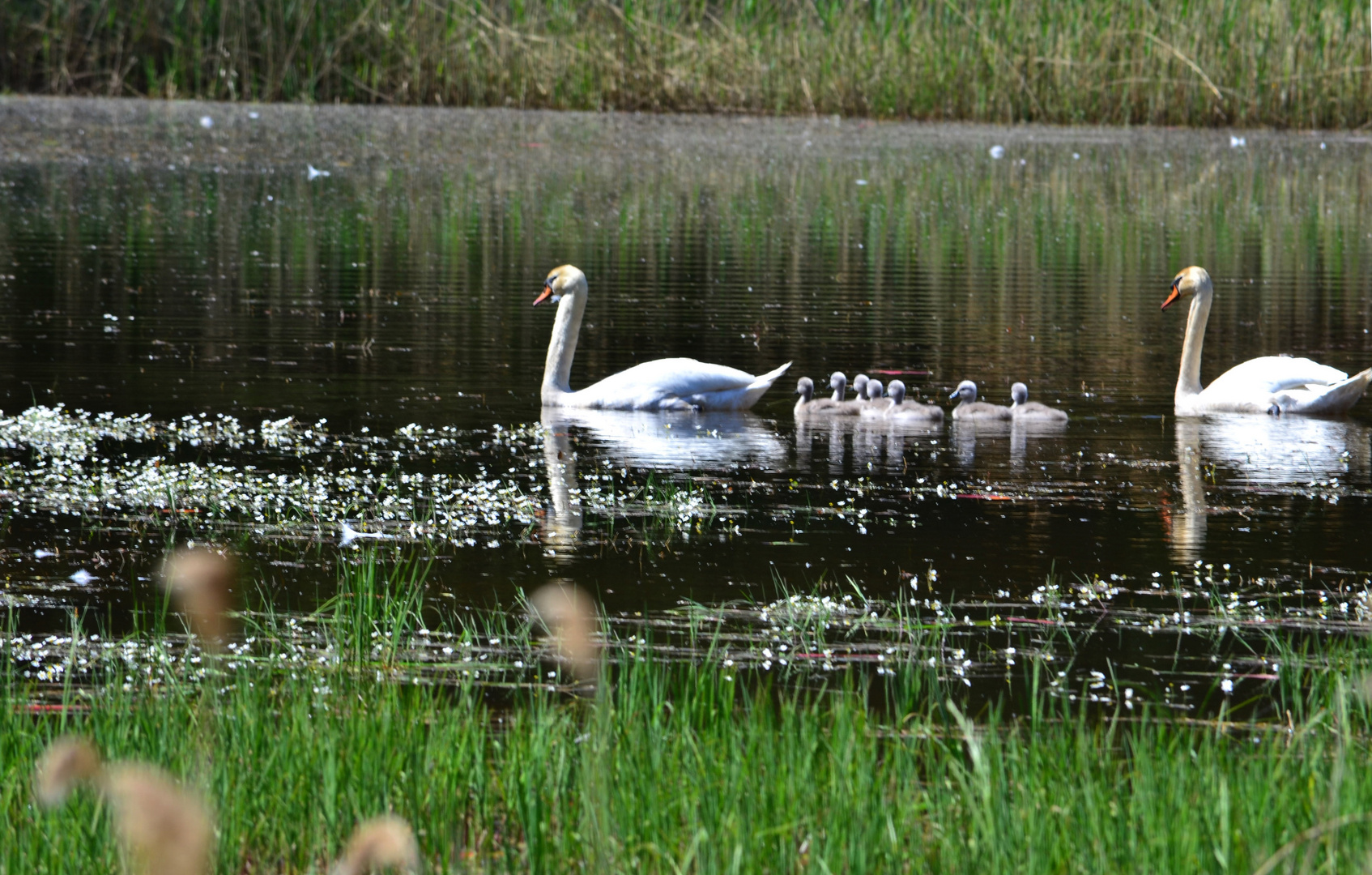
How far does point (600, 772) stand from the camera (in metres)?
3.37

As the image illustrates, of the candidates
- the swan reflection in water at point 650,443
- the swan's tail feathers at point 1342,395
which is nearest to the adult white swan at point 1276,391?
the swan's tail feathers at point 1342,395

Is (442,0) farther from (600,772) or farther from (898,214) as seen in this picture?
(600,772)

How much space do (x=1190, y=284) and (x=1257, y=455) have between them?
2446 millimetres

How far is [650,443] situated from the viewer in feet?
30.4

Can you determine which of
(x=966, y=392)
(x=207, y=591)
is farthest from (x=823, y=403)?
(x=207, y=591)

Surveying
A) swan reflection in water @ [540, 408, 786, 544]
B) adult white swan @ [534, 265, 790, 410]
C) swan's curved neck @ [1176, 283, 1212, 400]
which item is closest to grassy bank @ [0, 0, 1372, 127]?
swan's curved neck @ [1176, 283, 1212, 400]

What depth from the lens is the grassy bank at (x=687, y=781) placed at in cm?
355

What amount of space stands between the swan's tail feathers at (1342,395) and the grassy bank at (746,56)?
1539 centimetres

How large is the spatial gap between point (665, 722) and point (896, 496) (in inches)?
128

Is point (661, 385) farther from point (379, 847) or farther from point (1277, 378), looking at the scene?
point (379, 847)

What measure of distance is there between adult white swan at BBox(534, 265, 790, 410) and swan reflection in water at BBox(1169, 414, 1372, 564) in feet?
7.27

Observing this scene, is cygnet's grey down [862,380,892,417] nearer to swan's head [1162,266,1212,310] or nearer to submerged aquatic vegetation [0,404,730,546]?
submerged aquatic vegetation [0,404,730,546]

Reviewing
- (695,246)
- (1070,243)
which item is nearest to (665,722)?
(695,246)

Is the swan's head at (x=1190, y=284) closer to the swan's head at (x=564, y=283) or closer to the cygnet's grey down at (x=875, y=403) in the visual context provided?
the cygnet's grey down at (x=875, y=403)
